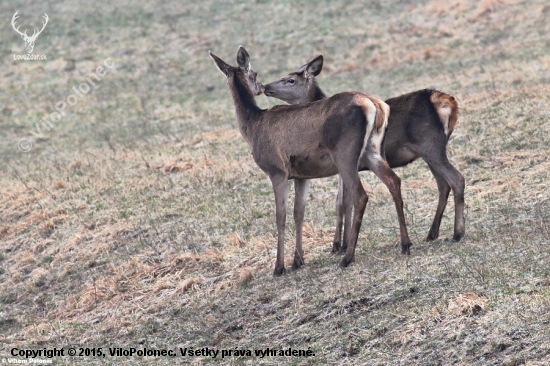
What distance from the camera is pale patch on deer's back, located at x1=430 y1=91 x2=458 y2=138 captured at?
1062 centimetres

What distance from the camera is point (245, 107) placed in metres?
11.1

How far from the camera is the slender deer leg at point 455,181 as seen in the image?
1033 cm

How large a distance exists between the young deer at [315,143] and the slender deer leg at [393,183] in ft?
0.10

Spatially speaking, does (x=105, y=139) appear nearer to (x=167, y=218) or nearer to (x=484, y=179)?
(x=167, y=218)

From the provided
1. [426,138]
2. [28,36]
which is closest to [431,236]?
[426,138]

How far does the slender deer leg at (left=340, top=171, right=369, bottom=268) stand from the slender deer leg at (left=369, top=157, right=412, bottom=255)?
27cm

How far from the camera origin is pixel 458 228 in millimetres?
10320

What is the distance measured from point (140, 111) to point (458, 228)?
15.6 meters

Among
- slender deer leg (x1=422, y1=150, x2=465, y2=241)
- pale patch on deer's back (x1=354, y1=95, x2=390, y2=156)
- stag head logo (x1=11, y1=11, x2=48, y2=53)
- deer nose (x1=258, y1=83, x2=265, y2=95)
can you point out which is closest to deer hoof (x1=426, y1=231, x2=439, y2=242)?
slender deer leg (x1=422, y1=150, x2=465, y2=241)

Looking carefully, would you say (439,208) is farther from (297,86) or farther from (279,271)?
(297,86)

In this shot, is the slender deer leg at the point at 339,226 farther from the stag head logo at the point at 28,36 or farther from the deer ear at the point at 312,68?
the stag head logo at the point at 28,36

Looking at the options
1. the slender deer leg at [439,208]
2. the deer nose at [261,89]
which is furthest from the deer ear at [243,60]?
the slender deer leg at [439,208]

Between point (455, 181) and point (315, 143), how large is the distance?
1882mm

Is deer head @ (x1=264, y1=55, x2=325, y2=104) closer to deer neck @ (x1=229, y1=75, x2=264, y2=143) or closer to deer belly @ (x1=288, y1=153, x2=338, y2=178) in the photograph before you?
deer neck @ (x1=229, y1=75, x2=264, y2=143)
